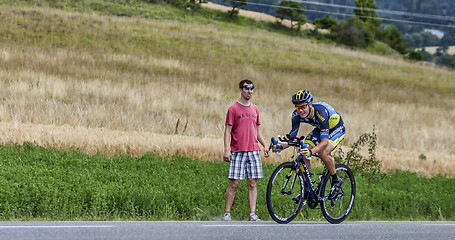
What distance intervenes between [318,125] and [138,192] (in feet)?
12.1

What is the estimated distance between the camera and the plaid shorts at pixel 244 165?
32.8 ft

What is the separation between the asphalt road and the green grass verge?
1.51 m

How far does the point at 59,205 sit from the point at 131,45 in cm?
4084

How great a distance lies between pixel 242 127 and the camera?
9.88 m

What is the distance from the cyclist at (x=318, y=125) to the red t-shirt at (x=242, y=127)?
40cm

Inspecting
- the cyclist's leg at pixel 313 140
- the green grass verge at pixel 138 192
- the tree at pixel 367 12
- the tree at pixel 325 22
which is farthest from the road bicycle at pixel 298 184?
the tree at pixel 367 12

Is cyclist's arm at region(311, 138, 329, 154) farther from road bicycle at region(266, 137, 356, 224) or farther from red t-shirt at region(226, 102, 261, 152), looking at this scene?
red t-shirt at region(226, 102, 261, 152)

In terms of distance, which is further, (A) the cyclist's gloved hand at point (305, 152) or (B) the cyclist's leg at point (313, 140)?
(B) the cyclist's leg at point (313, 140)

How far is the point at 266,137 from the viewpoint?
24859 mm

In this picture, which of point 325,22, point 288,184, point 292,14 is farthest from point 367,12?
point 288,184

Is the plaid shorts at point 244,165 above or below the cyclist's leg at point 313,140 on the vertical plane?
below

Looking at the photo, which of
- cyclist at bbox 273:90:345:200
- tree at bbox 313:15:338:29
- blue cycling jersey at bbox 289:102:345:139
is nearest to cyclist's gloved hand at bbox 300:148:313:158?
cyclist at bbox 273:90:345:200

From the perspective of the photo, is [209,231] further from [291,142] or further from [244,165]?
[291,142]

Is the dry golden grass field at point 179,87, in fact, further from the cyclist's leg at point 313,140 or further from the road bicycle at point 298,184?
the cyclist's leg at point 313,140
